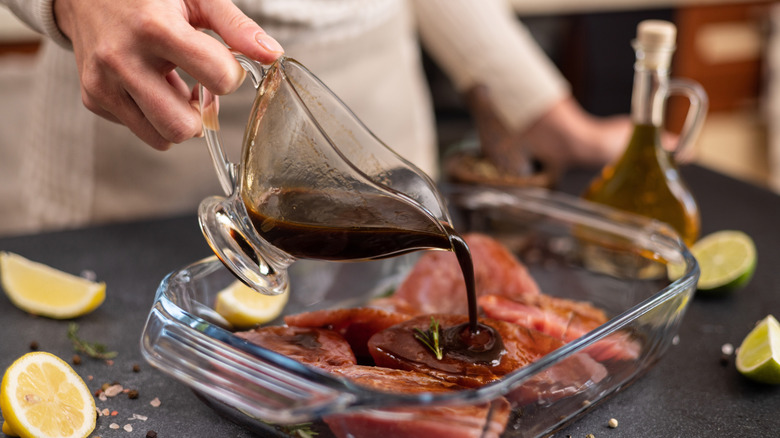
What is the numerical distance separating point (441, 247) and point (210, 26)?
1.30ft

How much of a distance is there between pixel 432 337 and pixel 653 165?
2.09ft

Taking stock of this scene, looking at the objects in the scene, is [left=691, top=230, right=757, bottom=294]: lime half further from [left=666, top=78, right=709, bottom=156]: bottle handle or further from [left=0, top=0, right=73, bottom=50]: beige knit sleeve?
[left=0, top=0, right=73, bottom=50]: beige knit sleeve

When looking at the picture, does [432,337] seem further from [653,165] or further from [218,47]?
[653,165]

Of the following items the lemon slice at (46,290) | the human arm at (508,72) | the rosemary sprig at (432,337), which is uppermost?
the rosemary sprig at (432,337)

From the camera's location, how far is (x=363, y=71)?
1.78 m

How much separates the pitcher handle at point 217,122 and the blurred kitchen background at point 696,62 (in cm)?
238

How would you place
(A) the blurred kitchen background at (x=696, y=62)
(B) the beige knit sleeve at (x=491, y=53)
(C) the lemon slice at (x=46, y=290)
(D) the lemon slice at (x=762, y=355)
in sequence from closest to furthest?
(D) the lemon slice at (x=762, y=355), (C) the lemon slice at (x=46, y=290), (B) the beige knit sleeve at (x=491, y=53), (A) the blurred kitchen background at (x=696, y=62)

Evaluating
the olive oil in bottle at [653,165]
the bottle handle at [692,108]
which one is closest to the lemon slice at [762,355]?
the olive oil in bottle at [653,165]

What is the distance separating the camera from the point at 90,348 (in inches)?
41.0

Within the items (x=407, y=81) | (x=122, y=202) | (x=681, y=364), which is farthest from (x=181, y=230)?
(x=681, y=364)

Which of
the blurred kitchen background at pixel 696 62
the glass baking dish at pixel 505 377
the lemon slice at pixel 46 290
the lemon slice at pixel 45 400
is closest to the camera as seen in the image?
the glass baking dish at pixel 505 377

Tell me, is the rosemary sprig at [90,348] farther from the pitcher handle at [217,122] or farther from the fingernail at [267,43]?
the fingernail at [267,43]

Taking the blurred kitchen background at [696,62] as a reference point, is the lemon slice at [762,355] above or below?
above

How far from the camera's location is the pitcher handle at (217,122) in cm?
86
